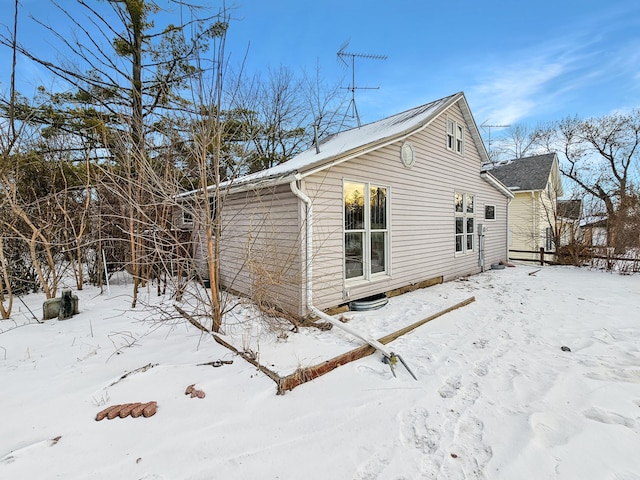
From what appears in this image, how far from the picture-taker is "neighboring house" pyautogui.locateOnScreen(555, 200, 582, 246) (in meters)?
11.5

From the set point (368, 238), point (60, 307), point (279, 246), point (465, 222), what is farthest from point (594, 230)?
point (60, 307)

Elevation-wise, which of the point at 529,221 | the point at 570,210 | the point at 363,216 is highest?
the point at 570,210

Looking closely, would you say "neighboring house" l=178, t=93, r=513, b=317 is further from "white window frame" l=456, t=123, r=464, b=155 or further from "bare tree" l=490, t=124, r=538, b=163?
"bare tree" l=490, t=124, r=538, b=163

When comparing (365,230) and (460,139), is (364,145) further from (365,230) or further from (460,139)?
(460,139)

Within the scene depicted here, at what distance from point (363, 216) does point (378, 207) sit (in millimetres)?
526

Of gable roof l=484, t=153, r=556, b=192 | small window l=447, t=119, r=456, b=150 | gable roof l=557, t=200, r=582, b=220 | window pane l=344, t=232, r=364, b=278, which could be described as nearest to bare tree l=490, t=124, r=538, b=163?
gable roof l=484, t=153, r=556, b=192

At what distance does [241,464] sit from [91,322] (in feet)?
14.5

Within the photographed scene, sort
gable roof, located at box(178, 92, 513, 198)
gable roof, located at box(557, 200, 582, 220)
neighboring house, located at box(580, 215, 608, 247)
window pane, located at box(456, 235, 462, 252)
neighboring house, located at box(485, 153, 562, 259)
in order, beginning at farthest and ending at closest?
1. neighboring house, located at box(485, 153, 562, 259)
2. gable roof, located at box(557, 200, 582, 220)
3. neighboring house, located at box(580, 215, 608, 247)
4. window pane, located at box(456, 235, 462, 252)
5. gable roof, located at box(178, 92, 513, 198)

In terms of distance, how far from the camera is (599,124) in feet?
66.2

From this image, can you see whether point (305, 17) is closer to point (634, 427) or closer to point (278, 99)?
point (278, 99)

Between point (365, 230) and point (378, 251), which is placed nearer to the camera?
point (365, 230)

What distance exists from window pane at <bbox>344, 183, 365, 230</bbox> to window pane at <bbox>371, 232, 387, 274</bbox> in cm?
51

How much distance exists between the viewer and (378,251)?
6219mm

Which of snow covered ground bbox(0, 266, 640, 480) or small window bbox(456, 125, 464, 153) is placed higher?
small window bbox(456, 125, 464, 153)
